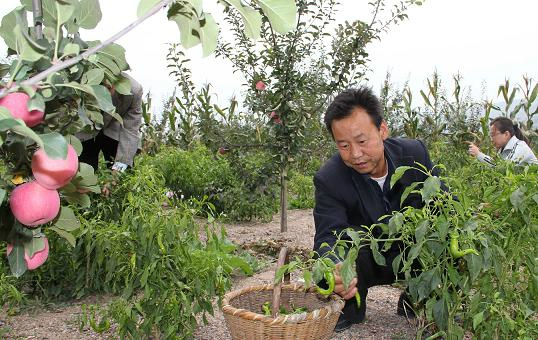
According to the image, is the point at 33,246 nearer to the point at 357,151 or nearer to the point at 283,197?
the point at 357,151

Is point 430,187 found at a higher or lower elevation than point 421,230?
higher

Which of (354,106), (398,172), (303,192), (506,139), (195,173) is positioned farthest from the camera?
(303,192)

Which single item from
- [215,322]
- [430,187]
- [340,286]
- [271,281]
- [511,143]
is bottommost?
[215,322]

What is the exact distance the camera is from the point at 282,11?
0.55m

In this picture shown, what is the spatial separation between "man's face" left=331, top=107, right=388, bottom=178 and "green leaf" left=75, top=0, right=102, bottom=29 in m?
1.71

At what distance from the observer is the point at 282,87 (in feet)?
14.3

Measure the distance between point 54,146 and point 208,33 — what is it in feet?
0.70

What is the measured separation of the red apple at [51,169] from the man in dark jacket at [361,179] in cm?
178

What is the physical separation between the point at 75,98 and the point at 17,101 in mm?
137

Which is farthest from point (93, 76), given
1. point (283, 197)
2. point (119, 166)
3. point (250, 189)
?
point (250, 189)

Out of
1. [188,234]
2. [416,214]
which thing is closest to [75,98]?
[416,214]

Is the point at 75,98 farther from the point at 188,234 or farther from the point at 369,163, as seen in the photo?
the point at 369,163

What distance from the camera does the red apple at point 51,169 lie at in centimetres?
57

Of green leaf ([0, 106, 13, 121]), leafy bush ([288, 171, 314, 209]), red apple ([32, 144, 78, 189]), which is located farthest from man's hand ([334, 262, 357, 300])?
leafy bush ([288, 171, 314, 209])
